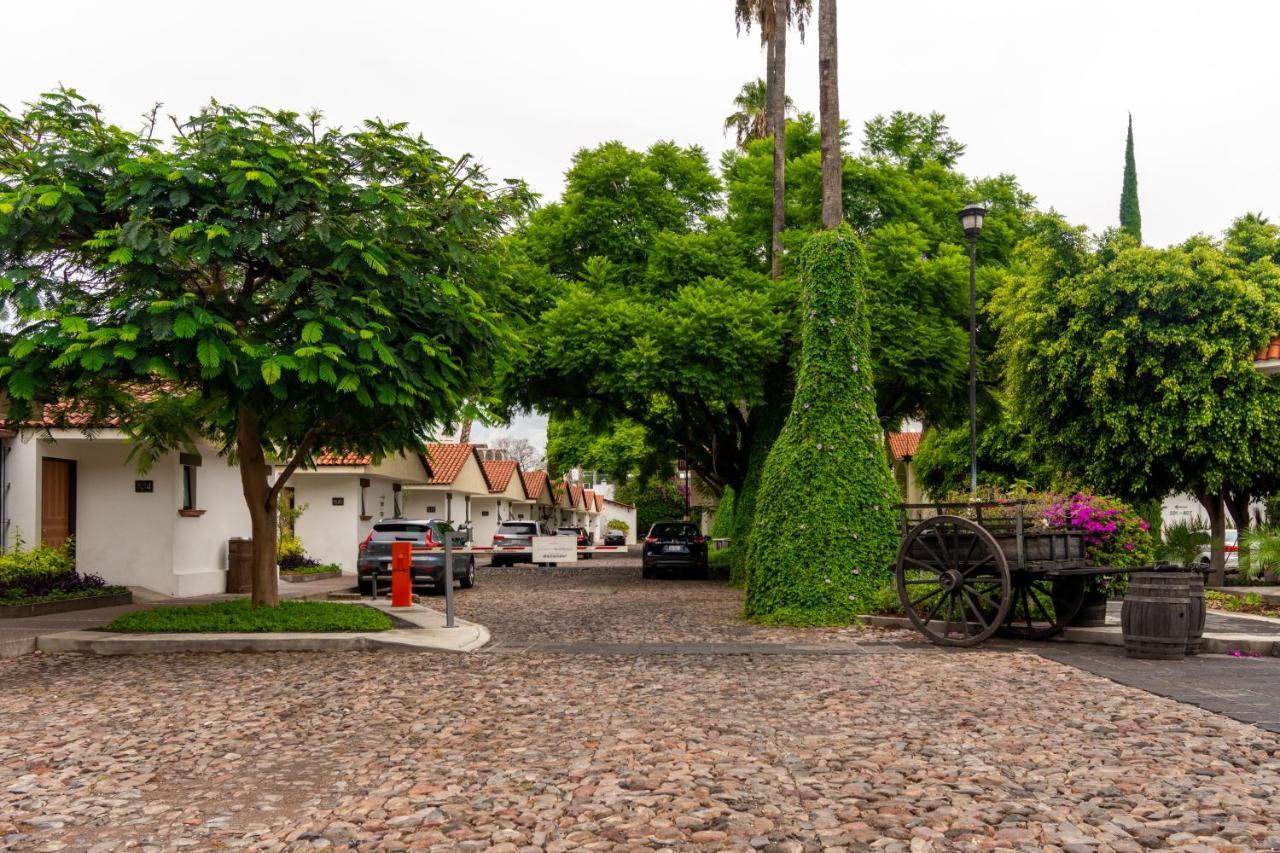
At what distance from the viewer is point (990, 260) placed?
28203 mm

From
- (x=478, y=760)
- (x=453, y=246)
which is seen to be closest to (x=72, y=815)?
(x=478, y=760)

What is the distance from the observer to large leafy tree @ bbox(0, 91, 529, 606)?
11.0 metres

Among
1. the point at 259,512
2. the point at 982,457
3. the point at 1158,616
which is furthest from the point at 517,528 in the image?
the point at 1158,616

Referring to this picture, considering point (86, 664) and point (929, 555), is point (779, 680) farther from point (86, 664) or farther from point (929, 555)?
point (86, 664)

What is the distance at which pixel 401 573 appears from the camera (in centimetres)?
1795

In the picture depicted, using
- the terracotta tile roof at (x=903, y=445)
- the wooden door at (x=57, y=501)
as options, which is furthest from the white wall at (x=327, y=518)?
the terracotta tile roof at (x=903, y=445)

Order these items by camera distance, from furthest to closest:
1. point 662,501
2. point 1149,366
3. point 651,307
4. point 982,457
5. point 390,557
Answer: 1. point 662,501
2. point 982,457
3. point 651,307
4. point 390,557
5. point 1149,366

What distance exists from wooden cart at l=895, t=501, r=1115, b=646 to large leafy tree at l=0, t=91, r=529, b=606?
5.73 m

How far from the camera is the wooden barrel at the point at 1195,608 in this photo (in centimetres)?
1118

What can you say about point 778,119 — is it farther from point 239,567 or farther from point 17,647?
point 17,647

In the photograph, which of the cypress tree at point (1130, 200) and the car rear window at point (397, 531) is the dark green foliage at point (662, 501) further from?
the car rear window at point (397, 531)

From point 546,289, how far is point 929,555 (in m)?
15.3

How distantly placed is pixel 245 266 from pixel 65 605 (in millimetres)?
7735

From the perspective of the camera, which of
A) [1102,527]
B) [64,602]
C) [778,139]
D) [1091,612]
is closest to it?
[1102,527]
